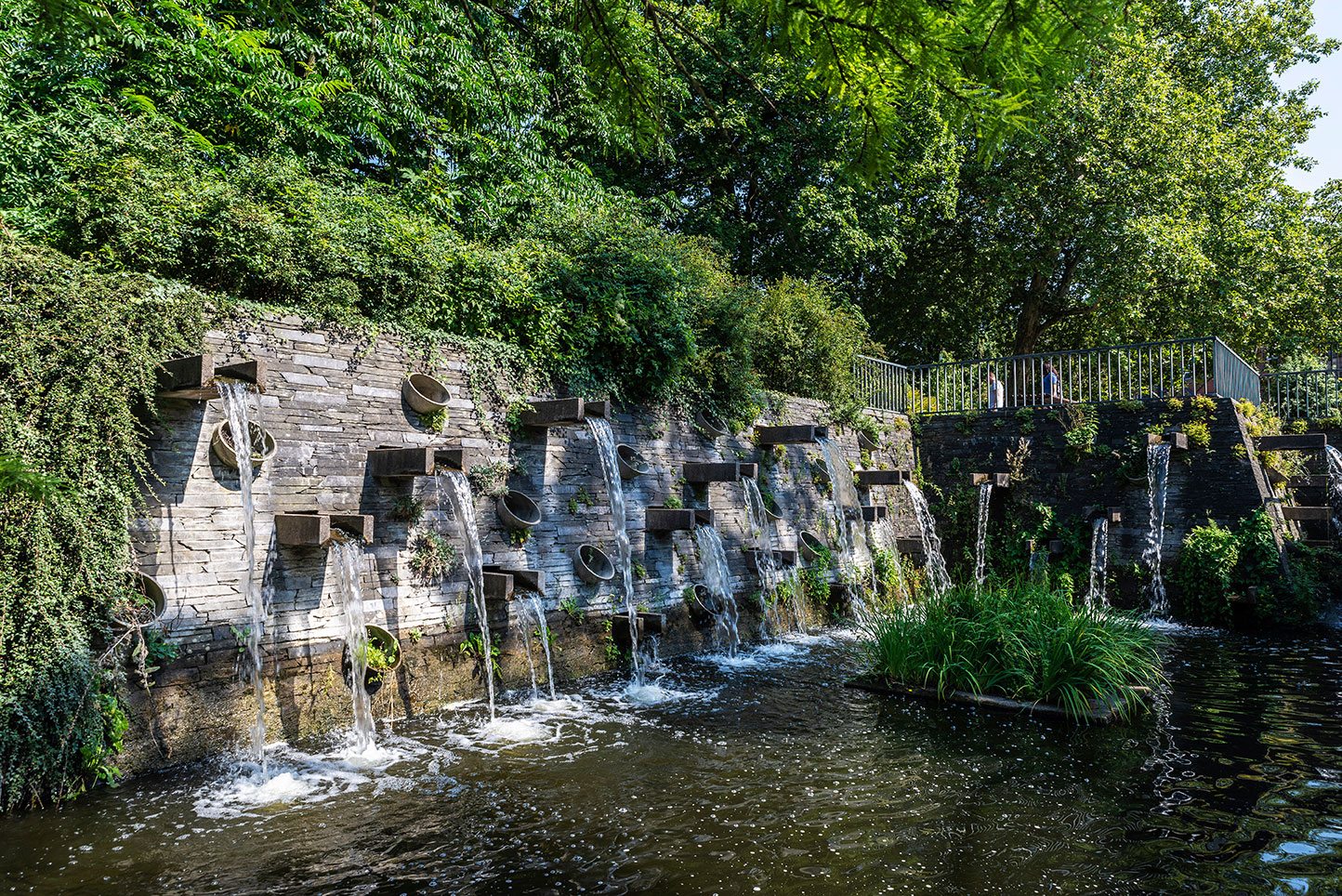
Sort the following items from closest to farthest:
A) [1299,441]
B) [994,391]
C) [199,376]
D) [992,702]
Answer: [199,376], [992,702], [1299,441], [994,391]

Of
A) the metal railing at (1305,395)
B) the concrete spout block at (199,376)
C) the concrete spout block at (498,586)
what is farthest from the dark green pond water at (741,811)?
the metal railing at (1305,395)

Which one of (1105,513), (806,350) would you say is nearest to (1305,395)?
(1105,513)

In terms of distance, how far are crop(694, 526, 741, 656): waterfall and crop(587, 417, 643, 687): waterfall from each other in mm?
1274

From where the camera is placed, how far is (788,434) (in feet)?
38.3

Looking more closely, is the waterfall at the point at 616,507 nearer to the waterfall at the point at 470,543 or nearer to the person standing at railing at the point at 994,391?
the waterfall at the point at 470,543

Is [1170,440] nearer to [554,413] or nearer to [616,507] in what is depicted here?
[616,507]

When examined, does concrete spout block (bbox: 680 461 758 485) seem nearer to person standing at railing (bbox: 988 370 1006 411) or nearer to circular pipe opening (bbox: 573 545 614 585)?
circular pipe opening (bbox: 573 545 614 585)

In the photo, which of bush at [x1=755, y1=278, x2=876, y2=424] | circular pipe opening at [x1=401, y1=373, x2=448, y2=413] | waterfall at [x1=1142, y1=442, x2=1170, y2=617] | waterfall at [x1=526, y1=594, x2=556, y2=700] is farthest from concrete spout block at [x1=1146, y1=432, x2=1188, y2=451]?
circular pipe opening at [x1=401, y1=373, x2=448, y2=413]

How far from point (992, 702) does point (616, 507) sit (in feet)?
14.0

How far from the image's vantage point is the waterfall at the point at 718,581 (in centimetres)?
1011

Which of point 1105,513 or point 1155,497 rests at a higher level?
point 1155,497

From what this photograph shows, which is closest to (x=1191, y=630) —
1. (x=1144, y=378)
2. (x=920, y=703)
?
(x=920, y=703)

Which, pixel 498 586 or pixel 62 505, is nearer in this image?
pixel 62 505

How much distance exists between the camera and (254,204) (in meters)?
6.94
